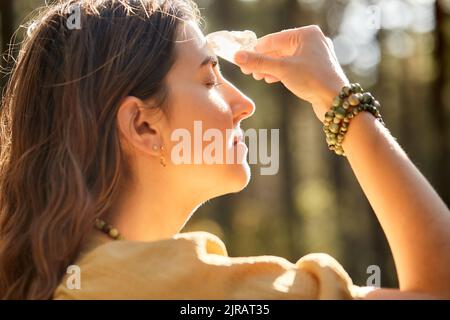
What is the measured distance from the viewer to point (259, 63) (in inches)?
87.3

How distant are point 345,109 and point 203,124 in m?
0.50

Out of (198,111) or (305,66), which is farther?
(198,111)

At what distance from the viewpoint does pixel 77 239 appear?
6.33 ft

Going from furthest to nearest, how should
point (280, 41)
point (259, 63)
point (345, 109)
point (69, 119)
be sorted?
point (280, 41), point (259, 63), point (69, 119), point (345, 109)

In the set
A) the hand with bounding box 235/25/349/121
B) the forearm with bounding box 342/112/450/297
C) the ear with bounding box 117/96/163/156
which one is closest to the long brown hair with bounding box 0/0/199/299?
the ear with bounding box 117/96/163/156

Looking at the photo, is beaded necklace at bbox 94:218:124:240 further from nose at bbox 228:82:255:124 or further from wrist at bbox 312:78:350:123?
wrist at bbox 312:78:350:123

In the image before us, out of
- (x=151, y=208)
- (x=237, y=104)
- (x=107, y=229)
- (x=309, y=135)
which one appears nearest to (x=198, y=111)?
(x=237, y=104)

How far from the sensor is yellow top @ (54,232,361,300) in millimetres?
1730

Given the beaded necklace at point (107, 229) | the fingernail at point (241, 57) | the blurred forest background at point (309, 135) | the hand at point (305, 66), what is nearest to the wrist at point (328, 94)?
the hand at point (305, 66)

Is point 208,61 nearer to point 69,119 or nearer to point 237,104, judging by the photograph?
point 237,104

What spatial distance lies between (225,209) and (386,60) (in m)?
4.93

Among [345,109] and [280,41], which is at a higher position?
[280,41]

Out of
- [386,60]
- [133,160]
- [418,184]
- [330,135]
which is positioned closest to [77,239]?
[133,160]
